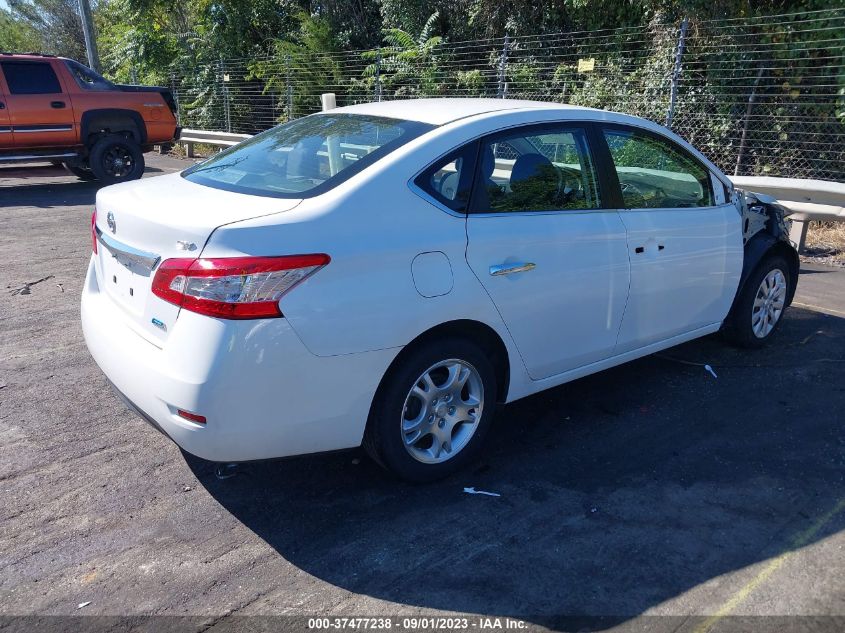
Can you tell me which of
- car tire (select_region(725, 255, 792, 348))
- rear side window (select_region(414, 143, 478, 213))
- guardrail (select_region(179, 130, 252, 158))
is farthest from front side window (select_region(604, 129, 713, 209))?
guardrail (select_region(179, 130, 252, 158))

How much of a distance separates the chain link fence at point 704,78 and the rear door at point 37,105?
6044mm

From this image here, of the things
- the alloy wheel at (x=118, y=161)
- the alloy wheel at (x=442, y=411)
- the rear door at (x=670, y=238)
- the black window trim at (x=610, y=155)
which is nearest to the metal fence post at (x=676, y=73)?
the rear door at (x=670, y=238)

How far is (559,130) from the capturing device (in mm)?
4188

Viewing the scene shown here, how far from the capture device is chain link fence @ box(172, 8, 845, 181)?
10453mm

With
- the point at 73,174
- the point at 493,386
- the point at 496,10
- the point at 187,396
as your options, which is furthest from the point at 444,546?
the point at 496,10

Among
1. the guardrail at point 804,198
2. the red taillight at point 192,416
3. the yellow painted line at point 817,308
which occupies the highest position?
the red taillight at point 192,416

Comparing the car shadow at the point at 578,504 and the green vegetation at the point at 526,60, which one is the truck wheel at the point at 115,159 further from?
the car shadow at the point at 578,504

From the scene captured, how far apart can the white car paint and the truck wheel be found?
380 inches

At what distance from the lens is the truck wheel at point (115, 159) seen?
41.5 ft

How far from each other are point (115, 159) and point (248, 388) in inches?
447

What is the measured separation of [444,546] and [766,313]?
11.5 ft

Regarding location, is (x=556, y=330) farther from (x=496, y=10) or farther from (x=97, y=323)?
(x=496, y=10)

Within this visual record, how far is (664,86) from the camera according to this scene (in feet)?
37.8

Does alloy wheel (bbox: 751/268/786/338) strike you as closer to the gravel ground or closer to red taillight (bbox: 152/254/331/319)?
the gravel ground
